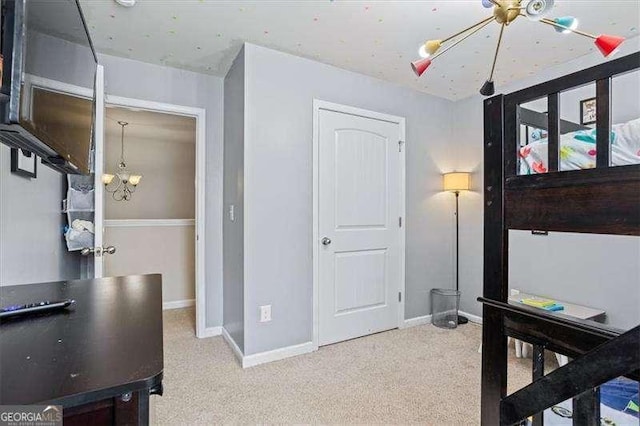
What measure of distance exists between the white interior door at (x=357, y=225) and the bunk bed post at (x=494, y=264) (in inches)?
64.5

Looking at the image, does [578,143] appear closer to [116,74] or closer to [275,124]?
[275,124]

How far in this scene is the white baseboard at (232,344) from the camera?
7.98ft

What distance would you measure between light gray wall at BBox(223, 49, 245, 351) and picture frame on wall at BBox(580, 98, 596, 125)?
262 cm

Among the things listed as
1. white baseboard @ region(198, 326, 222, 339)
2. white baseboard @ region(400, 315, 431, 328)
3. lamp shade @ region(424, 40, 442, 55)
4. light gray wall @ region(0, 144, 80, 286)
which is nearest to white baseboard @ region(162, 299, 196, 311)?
white baseboard @ region(198, 326, 222, 339)

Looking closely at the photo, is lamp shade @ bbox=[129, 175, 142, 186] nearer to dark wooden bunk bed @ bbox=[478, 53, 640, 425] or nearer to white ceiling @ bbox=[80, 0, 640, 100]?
white ceiling @ bbox=[80, 0, 640, 100]

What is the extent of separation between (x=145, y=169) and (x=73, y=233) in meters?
2.36

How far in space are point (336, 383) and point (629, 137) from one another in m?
1.95

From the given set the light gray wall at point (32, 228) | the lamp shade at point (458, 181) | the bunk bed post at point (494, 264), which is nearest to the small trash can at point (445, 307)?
the lamp shade at point (458, 181)

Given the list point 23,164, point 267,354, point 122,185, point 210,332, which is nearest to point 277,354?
point 267,354

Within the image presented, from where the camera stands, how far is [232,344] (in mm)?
2637

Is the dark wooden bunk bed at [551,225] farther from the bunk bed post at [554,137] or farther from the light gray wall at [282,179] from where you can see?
the light gray wall at [282,179]

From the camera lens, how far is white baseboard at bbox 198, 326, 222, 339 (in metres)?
2.88

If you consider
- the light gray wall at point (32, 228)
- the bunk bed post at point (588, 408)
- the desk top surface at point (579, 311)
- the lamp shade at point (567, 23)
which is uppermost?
the lamp shade at point (567, 23)

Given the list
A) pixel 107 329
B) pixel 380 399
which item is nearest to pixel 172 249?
pixel 380 399
